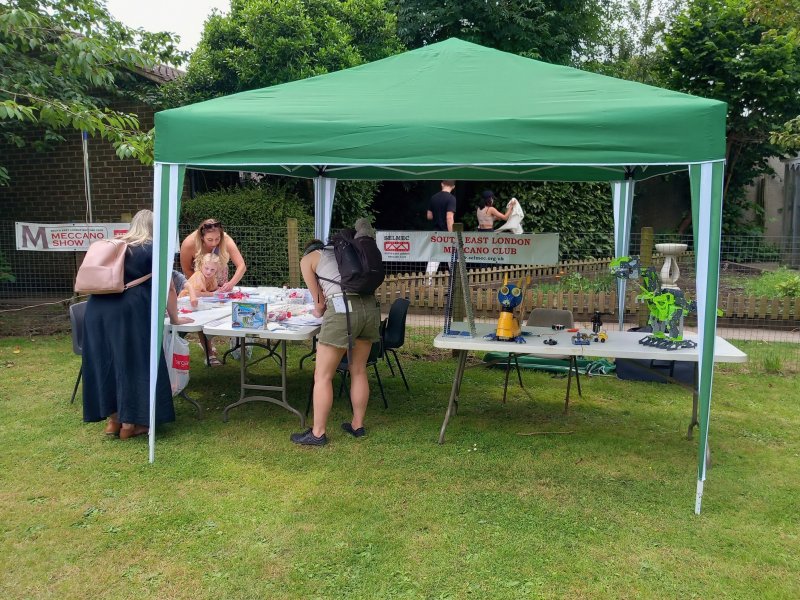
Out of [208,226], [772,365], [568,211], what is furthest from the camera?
[568,211]

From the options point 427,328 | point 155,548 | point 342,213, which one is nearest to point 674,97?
point 155,548

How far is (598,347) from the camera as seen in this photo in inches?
167

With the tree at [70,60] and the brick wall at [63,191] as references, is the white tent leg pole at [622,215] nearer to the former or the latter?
the tree at [70,60]

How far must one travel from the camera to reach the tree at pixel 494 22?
43.5 ft

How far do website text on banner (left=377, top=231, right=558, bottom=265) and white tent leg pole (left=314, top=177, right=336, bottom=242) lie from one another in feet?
5.65

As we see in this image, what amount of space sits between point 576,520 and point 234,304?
269 cm

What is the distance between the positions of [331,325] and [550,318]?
74.2 inches

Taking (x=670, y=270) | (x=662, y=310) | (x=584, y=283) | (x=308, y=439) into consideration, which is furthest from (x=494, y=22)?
(x=308, y=439)

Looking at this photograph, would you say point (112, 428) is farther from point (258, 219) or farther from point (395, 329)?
point (258, 219)

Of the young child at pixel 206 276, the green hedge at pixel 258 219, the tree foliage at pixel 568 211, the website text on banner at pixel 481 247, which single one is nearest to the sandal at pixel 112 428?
the young child at pixel 206 276

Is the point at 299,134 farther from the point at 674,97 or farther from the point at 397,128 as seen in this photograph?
the point at 674,97

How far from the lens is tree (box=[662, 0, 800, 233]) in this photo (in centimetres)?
1344

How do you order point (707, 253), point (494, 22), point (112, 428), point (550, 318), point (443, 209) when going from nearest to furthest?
point (707, 253) < point (112, 428) < point (550, 318) < point (443, 209) < point (494, 22)

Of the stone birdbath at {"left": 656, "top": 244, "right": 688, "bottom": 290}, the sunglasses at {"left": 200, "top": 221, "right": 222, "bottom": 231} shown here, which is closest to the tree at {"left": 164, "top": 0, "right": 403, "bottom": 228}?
the sunglasses at {"left": 200, "top": 221, "right": 222, "bottom": 231}
